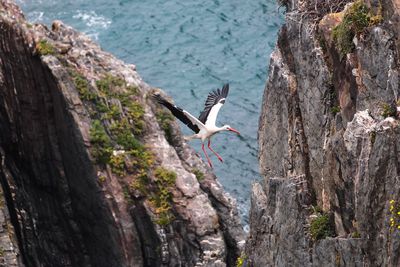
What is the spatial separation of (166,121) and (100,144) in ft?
8.60

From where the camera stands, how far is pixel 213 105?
24.9m

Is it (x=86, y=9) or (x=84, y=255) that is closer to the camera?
(x=84, y=255)

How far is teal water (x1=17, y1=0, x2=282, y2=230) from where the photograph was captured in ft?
120

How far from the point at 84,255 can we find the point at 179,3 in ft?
69.2

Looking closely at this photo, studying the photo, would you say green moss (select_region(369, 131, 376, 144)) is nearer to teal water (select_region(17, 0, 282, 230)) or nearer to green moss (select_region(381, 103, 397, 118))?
green moss (select_region(381, 103, 397, 118))

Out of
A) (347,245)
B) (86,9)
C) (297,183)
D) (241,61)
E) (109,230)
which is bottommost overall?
(347,245)

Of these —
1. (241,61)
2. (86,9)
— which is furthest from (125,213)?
(86,9)

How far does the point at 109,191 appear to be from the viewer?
25.5m

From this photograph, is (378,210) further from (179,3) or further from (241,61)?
(179,3)

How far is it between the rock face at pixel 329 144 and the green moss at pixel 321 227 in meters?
0.04

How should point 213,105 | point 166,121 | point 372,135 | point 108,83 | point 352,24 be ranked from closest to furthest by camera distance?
point 372,135
point 352,24
point 213,105
point 108,83
point 166,121

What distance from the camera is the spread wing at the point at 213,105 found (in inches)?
956

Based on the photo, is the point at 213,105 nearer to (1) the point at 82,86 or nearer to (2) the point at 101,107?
(2) the point at 101,107

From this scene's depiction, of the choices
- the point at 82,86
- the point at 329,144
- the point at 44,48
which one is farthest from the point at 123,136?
the point at 329,144
